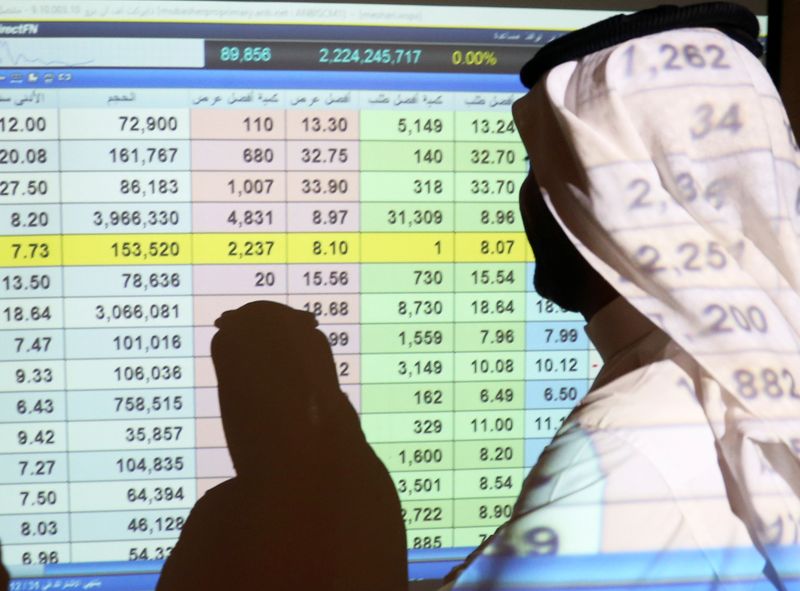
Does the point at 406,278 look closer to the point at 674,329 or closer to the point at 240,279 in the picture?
the point at 240,279

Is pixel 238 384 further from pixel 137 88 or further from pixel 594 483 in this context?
pixel 594 483

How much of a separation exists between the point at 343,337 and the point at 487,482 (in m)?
0.40

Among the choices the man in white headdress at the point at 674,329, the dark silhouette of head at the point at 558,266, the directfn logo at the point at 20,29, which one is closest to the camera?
the man in white headdress at the point at 674,329

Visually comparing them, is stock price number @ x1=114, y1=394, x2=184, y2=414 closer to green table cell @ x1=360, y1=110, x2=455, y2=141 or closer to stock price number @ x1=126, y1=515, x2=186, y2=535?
stock price number @ x1=126, y1=515, x2=186, y2=535

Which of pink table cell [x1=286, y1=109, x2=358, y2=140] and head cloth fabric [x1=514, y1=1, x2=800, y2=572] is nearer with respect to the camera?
head cloth fabric [x1=514, y1=1, x2=800, y2=572]

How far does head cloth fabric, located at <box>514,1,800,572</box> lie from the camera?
35.7 inches

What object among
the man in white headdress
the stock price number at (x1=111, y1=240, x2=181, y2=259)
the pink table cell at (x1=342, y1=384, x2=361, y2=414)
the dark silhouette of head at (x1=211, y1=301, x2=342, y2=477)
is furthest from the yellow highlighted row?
the man in white headdress

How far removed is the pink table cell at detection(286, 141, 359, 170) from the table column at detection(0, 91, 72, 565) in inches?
16.4

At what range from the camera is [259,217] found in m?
1.59

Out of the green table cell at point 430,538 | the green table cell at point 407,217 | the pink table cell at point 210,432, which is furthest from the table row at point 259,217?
the green table cell at point 430,538

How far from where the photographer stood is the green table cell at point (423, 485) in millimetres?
1646

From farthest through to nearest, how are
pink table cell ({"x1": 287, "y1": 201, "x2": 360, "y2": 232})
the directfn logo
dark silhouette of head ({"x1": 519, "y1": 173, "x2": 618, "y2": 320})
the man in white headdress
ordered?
pink table cell ({"x1": 287, "y1": 201, "x2": 360, "y2": 232})
the directfn logo
dark silhouette of head ({"x1": 519, "y1": 173, "x2": 618, "y2": 320})
the man in white headdress

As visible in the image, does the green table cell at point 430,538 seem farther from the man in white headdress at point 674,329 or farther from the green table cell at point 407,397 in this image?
the man in white headdress at point 674,329

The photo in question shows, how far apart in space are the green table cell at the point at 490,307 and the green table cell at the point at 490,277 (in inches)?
0.5
